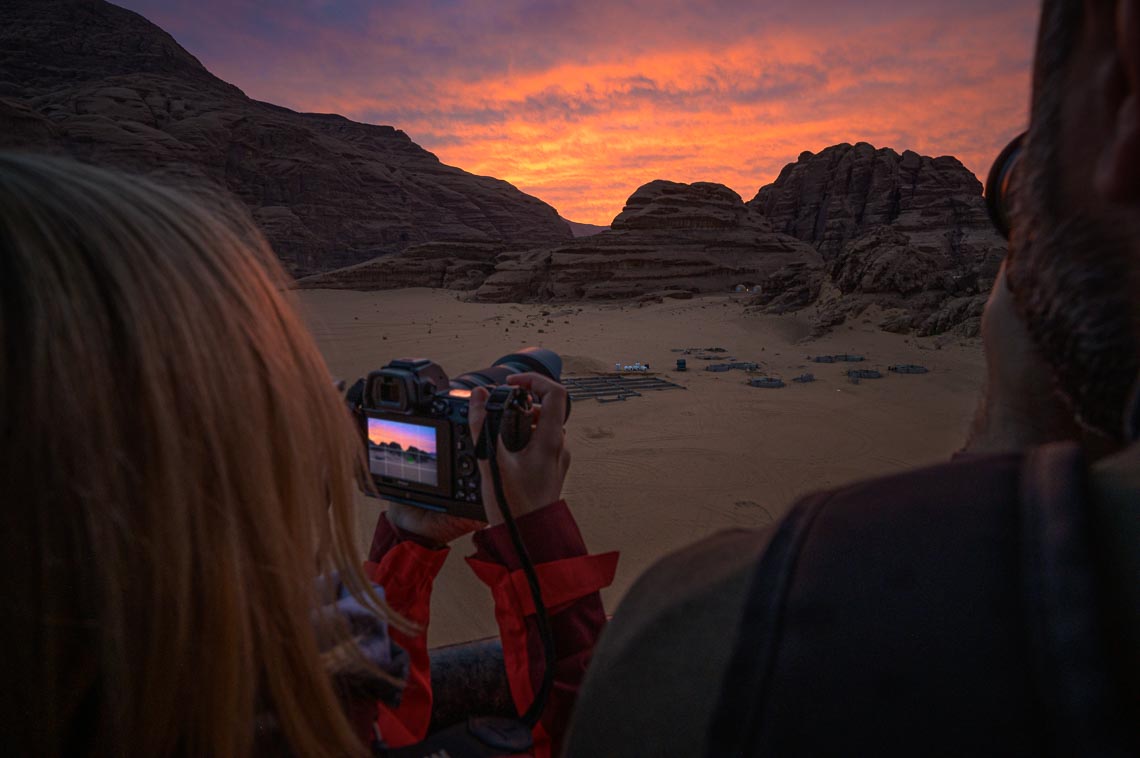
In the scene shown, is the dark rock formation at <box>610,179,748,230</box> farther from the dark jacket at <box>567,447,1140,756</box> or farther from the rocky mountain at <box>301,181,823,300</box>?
the dark jacket at <box>567,447,1140,756</box>

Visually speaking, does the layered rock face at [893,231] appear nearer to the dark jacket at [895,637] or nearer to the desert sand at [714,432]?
the desert sand at [714,432]

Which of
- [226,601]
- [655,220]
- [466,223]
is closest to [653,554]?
[226,601]

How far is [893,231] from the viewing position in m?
13.6

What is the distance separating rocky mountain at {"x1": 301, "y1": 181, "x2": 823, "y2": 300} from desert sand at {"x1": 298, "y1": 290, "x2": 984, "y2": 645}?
15380 millimetres

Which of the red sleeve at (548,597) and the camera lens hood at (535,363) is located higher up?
the camera lens hood at (535,363)

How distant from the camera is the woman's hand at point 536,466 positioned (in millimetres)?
1471

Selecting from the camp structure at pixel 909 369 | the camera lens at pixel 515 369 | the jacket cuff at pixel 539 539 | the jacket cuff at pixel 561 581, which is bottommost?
the jacket cuff at pixel 561 581

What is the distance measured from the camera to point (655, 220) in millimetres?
31875

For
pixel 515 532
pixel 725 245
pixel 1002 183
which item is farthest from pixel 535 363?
pixel 725 245

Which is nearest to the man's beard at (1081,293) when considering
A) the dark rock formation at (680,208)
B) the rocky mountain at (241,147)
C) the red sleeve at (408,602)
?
the red sleeve at (408,602)

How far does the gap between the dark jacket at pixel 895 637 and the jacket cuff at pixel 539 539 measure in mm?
947

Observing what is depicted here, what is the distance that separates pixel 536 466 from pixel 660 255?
28.6 metres

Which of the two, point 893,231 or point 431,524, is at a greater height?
point 893,231

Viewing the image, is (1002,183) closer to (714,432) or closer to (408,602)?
(408,602)
